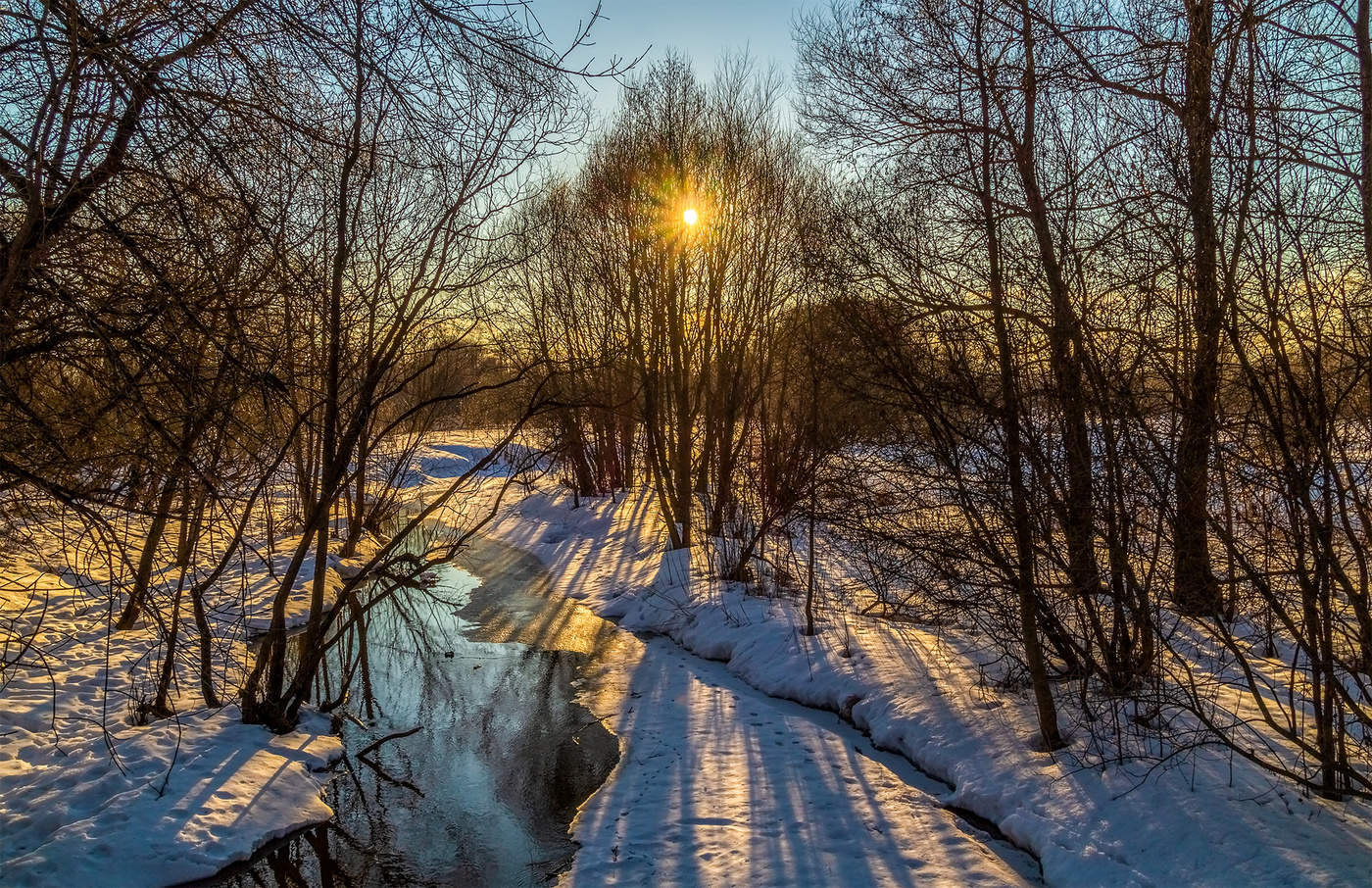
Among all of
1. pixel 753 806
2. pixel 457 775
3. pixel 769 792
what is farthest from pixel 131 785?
pixel 769 792

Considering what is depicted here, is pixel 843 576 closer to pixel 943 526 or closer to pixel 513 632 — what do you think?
pixel 513 632

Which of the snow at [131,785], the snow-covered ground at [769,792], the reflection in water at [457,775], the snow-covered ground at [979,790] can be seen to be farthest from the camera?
the reflection in water at [457,775]

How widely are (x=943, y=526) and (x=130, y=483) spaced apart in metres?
5.25

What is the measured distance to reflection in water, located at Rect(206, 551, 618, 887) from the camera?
563 cm

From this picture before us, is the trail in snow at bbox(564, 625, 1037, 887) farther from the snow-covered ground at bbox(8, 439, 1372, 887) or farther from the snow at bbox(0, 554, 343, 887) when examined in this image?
the snow at bbox(0, 554, 343, 887)

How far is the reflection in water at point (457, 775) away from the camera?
5633 mm

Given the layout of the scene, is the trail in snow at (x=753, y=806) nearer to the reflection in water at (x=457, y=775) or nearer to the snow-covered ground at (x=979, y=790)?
the snow-covered ground at (x=979, y=790)

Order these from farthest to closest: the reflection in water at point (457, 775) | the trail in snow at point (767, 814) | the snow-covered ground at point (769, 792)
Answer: the reflection in water at point (457, 775) → the trail in snow at point (767, 814) → the snow-covered ground at point (769, 792)

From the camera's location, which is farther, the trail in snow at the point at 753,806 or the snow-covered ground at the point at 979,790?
the trail in snow at the point at 753,806

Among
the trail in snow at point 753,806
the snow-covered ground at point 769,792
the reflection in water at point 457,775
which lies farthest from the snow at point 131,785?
the trail in snow at point 753,806

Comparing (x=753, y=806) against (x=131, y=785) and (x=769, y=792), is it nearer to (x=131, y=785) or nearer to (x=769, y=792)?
(x=769, y=792)

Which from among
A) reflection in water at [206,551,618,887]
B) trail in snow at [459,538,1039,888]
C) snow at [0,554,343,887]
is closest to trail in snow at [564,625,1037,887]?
trail in snow at [459,538,1039,888]

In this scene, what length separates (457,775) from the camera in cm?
707

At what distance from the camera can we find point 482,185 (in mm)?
7422
